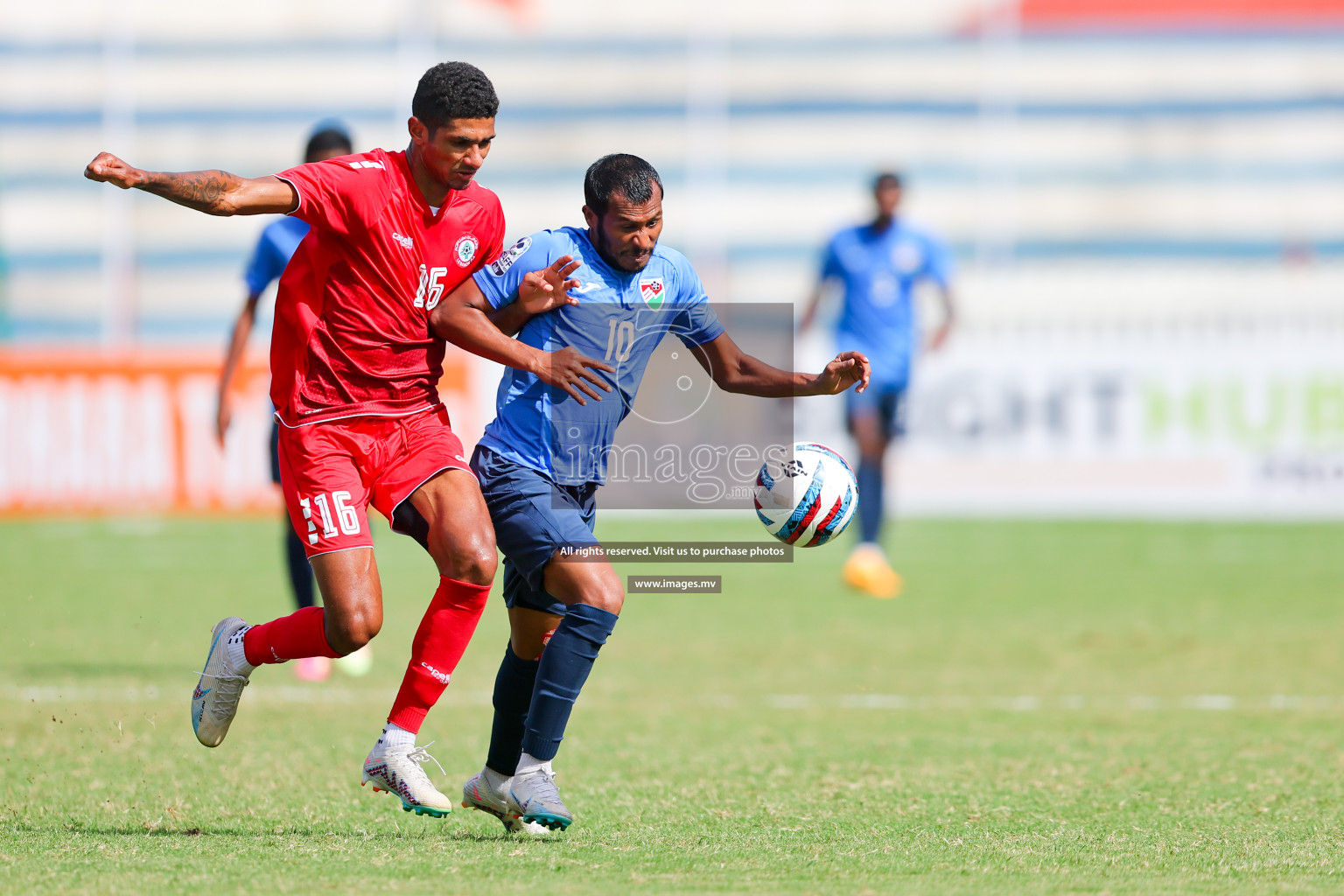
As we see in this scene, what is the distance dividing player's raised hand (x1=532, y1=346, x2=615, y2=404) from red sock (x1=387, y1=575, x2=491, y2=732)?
0.69 metres

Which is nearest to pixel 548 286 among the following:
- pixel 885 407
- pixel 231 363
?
pixel 231 363

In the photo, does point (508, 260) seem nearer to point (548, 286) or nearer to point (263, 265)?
point (548, 286)

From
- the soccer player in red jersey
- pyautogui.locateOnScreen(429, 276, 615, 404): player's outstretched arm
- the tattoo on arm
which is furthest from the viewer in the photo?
the soccer player in red jersey

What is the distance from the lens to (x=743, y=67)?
98.1ft

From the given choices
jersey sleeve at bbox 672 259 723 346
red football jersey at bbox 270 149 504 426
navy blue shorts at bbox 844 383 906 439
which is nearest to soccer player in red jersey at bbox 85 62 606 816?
red football jersey at bbox 270 149 504 426

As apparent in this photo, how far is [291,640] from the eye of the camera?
5281 millimetres

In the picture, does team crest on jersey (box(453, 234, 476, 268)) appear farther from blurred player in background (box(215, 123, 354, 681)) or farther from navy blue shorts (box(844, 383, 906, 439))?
navy blue shorts (box(844, 383, 906, 439))

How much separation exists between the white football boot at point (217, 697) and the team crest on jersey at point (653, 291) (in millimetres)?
1712

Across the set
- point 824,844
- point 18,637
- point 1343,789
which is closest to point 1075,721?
point 1343,789

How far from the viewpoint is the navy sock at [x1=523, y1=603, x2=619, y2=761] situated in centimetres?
504

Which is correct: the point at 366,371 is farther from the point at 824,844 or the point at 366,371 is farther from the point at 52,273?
the point at 52,273

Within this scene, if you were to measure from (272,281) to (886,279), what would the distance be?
5.48m

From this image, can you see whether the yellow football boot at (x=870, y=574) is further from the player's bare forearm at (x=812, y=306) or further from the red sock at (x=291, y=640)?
the red sock at (x=291, y=640)

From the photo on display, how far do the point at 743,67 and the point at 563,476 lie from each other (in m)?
25.6
